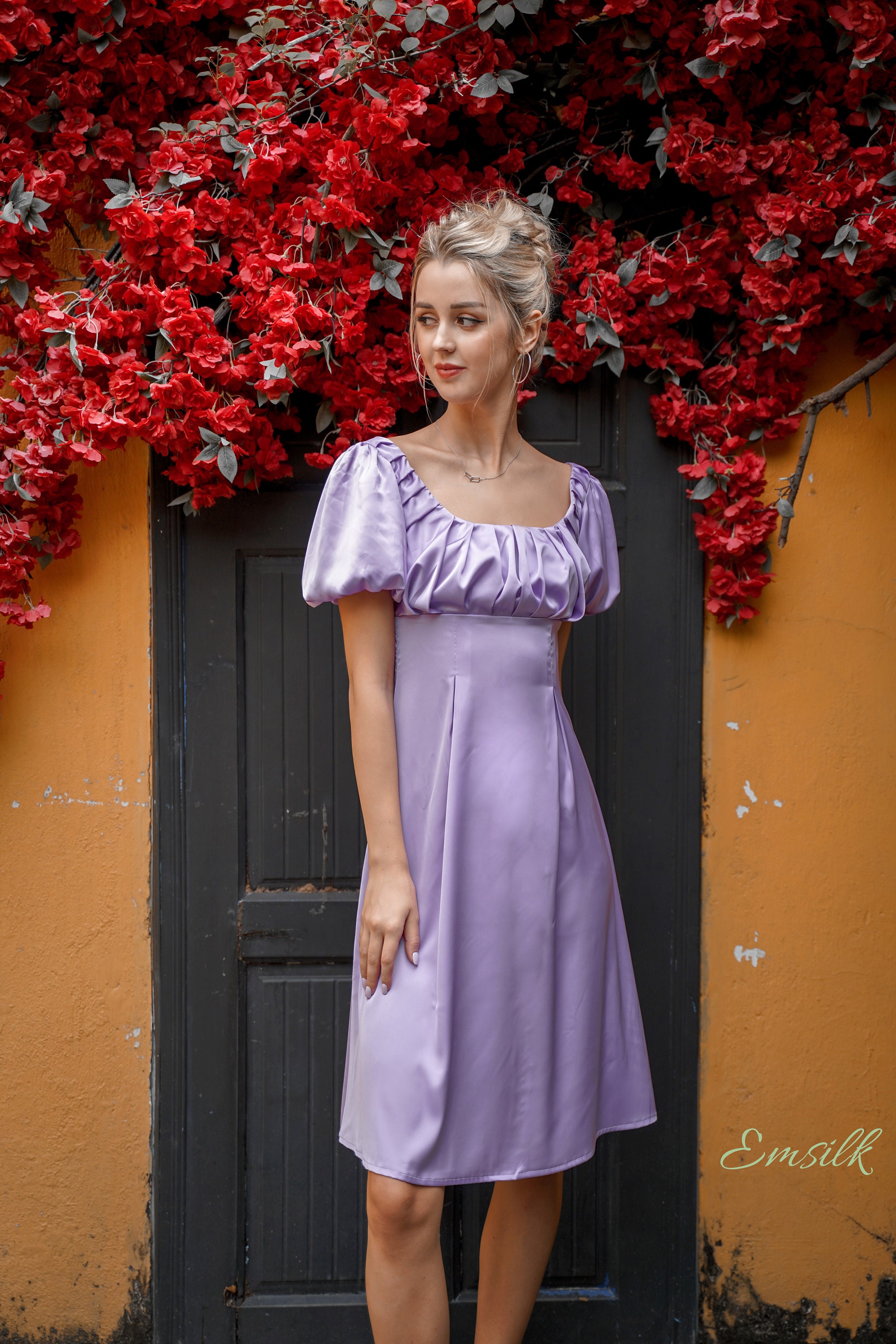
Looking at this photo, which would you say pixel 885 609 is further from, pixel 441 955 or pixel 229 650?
pixel 229 650

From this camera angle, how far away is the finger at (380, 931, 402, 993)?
1.63m

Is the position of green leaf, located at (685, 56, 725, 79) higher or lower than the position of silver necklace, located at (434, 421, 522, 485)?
higher

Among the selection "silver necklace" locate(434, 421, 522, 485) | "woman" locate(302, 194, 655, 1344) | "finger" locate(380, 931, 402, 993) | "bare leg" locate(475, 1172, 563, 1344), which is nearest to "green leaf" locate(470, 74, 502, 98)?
"woman" locate(302, 194, 655, 1344)

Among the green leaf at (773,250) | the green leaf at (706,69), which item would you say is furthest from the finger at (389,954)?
the green leaf at (706,69)

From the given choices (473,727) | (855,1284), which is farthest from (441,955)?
(855,1284)

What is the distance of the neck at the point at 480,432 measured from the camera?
5.87ft

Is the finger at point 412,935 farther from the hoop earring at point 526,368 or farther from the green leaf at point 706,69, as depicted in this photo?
the green leaf at point 706,69

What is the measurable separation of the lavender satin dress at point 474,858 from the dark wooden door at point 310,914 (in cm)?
51

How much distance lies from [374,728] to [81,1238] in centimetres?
149

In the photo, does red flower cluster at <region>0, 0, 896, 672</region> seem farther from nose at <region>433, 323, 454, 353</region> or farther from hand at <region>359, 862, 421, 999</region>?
hand at <region>359, 862, 421, 999</region>

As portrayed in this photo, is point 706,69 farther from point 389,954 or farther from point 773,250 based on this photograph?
point 389,954

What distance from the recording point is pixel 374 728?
5.38ft

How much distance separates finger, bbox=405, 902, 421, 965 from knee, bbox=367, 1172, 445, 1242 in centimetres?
36

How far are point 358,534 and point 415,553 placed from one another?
0.11 m
